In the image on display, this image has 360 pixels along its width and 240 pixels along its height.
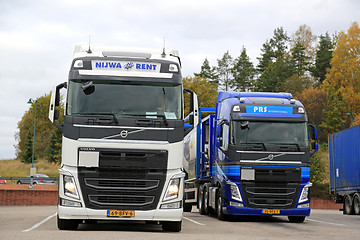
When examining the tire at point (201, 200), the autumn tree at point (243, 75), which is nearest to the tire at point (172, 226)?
the tire at point (201, 200)

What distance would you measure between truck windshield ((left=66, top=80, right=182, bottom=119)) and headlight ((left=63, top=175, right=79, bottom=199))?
4.48 feet

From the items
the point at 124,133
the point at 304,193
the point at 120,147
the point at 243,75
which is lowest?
the point at 304,193

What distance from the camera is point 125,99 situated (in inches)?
497

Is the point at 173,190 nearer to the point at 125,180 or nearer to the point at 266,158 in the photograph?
the point at 125,180

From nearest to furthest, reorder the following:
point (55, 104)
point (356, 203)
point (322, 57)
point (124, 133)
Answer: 1. point (124, 133)
2. point (55, 104)
3. point (356, 203)
4. point (322, 57)

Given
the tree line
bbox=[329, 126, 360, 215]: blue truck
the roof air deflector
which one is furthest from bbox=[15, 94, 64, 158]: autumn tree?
the roof air deflector

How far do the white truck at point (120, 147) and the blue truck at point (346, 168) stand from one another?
1476cm

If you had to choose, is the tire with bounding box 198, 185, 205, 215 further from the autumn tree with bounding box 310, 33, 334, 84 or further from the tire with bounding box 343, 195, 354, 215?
the autumn tree with bounding box 310, 33, 334, 84

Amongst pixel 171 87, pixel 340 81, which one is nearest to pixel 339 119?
pixel 340 81

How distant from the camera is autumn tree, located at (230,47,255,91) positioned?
10531 centimetres

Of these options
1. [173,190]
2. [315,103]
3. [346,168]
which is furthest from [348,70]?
[173,190]

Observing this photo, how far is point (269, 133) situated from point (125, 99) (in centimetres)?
677

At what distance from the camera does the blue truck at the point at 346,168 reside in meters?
25.9

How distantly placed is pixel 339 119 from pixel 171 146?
190ft
